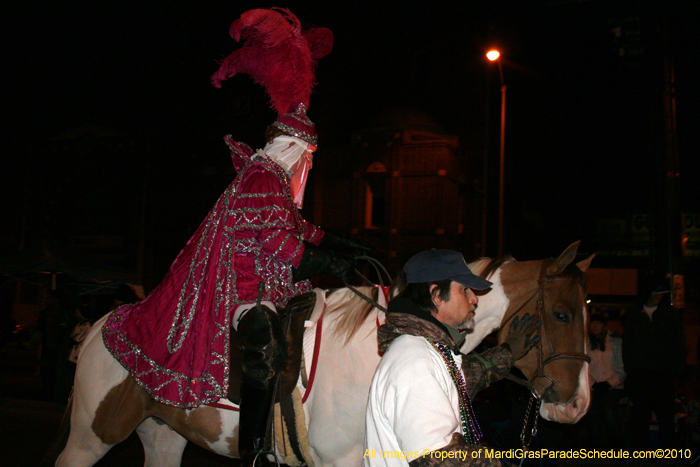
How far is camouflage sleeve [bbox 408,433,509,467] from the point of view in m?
1.72

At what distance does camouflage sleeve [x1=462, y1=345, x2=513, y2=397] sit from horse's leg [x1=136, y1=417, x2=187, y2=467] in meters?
2.57

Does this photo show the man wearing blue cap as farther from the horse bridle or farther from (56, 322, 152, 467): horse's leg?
(56, 322, 152, 467): horse's leg

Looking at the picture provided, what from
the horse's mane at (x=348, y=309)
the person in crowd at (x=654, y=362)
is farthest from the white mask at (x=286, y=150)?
the person in crowd at (x=654, y=362)

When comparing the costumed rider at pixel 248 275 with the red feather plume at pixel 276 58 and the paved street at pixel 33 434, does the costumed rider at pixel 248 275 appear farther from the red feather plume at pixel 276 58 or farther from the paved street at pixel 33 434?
the paved street at pixel 33 434

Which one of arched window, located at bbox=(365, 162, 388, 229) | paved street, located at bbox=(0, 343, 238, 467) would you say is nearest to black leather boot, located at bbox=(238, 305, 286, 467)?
paved street, located at bbox=(0, 343, 238, 467)

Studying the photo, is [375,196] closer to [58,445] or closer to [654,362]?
[654,362]

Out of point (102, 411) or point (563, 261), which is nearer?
point (563, 261)

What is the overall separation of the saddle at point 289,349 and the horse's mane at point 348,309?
0.18 m

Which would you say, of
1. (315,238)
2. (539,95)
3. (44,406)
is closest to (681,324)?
(315,238)

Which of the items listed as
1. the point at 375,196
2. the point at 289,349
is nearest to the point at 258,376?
the point at 289,349

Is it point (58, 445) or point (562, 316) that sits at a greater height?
point (562, 316)

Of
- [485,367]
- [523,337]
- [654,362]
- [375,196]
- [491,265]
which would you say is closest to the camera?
[485,367]

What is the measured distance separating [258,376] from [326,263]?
0.77 metres

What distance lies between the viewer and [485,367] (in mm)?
2715
